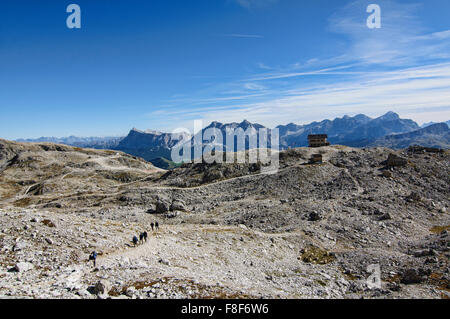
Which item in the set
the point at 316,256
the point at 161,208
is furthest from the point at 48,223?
the point at 316,256

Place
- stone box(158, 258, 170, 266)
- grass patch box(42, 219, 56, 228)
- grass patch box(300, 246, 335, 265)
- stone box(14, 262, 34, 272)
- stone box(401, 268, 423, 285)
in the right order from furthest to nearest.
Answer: grass patch box(300, 246, 335, 265) → grass patch box(42, 219, 56, 228) → stone box(401, 268, 423, 285) → stone box(158, 258, 170, 266) → stone box(14, 262, 34, 272)

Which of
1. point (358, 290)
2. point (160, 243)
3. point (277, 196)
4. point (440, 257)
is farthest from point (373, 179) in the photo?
point (160, 243)

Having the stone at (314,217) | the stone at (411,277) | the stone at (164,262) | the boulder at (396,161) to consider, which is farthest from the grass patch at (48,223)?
the boulder at (396,161)

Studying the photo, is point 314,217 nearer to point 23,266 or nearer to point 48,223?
point 48,223

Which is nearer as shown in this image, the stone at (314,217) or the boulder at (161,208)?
the stone at (314,217)

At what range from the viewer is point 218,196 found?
70.8m

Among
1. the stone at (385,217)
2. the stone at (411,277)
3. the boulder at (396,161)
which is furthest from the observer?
the boulder at (396,161)

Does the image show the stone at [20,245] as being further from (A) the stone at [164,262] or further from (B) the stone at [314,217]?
(B) the stone at [314,217]

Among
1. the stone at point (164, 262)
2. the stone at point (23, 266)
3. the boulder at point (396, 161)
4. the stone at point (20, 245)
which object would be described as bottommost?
the stone at point (164, 262)

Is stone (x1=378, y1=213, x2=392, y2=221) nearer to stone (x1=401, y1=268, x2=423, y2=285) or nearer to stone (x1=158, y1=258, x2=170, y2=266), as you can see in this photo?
stone (x1=401, y1=268, x2=423, y2=285)

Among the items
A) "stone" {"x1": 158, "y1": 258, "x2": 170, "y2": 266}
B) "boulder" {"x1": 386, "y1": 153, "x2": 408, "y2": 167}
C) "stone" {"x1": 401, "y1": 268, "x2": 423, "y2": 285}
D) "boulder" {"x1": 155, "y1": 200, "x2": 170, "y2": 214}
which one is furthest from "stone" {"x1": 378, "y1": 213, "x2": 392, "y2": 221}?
"boulder" {"x1": 155, "y1": 200, "x2": 170, "y2": 214}

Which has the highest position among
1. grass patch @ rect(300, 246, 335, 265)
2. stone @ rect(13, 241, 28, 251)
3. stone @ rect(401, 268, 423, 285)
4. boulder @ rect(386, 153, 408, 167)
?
boulder @ rect(386, 153, 408, 167)
